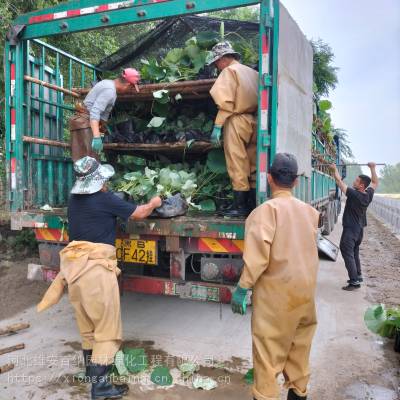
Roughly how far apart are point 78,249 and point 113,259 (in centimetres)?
26

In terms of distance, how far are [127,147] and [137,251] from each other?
1580 millimetres

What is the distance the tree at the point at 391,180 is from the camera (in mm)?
102525

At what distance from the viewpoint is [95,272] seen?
278cm

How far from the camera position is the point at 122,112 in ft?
16.0

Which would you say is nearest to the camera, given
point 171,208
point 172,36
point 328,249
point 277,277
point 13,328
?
point 277,277

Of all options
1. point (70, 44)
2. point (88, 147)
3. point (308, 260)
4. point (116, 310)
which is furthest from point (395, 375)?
point (70, 44)

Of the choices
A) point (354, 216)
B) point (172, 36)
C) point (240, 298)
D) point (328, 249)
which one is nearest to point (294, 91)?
point (172, 36)

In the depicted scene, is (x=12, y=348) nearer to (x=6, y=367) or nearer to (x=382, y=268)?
(x=6, y=367)

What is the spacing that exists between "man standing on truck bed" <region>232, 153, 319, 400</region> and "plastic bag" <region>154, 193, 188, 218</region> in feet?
2.98

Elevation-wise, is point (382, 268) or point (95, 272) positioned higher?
point (95, 272)

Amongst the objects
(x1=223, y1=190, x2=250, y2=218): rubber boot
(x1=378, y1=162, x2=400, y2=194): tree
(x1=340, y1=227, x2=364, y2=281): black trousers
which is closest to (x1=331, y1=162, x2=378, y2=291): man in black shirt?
(x1=340, y1=227, x2=364, y2=281): black trousers

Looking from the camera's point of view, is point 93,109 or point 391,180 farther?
point 391,180

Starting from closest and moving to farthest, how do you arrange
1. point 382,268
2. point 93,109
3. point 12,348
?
Result: point 12,348, point 93,109, point 382,268

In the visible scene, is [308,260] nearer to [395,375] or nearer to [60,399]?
[395,375]
